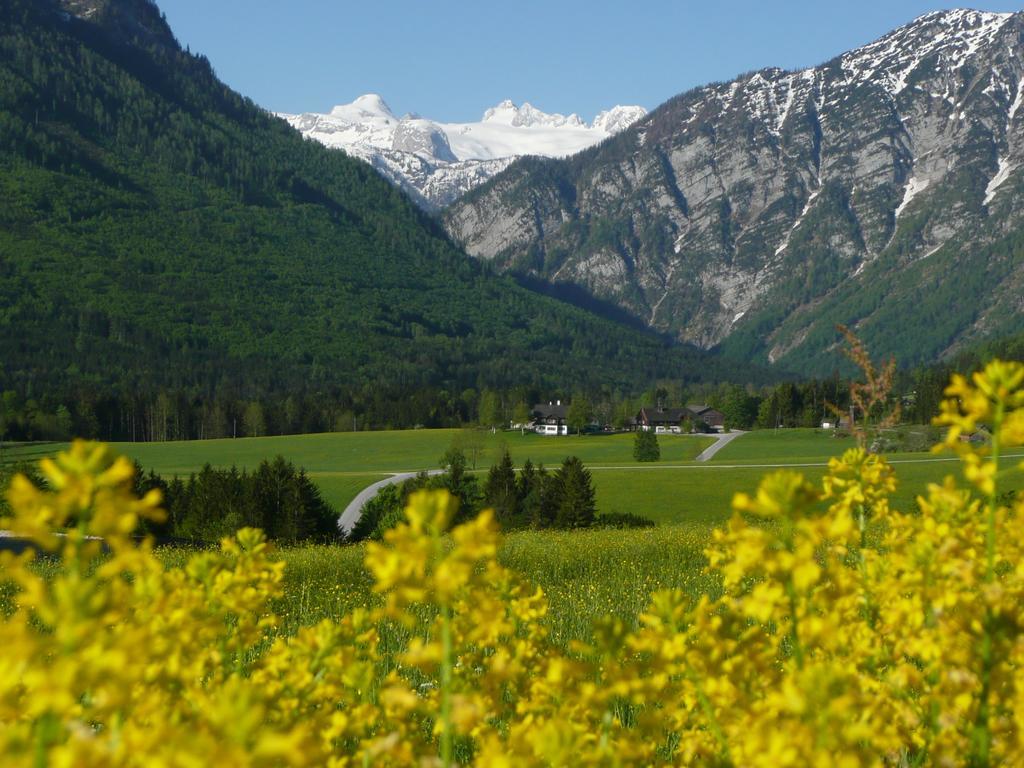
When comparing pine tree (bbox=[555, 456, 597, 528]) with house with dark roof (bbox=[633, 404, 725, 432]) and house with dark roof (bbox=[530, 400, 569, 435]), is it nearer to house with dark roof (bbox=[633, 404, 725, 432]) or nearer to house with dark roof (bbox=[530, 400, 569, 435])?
house with dark roof (bbox=[530, 400, 569, 435])

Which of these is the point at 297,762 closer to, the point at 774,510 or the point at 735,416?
the point at 774,510

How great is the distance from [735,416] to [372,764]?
15504 centimetres

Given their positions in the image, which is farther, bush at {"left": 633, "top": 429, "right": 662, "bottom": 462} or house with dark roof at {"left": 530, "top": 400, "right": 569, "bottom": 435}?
house with dark roof at {"left": 530, "top": 400, "right": 569, "bottom": 435}

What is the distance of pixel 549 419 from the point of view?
163 m

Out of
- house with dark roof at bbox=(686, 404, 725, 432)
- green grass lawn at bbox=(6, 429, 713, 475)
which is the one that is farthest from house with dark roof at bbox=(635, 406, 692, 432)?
green grass lawn at bbox=(6, 429, 713, 475)

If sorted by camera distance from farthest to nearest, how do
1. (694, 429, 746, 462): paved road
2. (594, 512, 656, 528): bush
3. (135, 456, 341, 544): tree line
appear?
(694, 429, 746, 462): paved road, (594, 512, 656, 528): bush, (135, 456, 341, 544): tree line

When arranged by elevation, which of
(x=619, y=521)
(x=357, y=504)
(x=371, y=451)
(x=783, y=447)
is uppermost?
(x=371, y=451)

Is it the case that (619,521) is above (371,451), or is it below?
below

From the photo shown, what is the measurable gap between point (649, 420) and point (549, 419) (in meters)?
20.0

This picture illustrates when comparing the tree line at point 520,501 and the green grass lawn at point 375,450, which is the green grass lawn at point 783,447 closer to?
the green grass lawn at point 375,450

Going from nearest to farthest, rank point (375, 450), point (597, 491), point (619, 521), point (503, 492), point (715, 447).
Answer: point (619, 521) → point (503, 492) → point (597, 491) → point (715, 447) → point (375, 450)

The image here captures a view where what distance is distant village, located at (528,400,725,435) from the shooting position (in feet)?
514

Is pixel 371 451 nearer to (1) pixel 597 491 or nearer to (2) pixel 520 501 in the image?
(1) pixel 597 491

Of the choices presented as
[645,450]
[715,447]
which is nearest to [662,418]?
[715,447]
